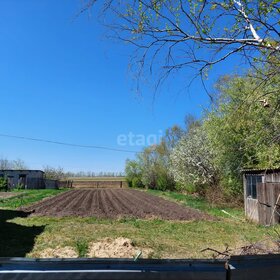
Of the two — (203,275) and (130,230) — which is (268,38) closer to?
(203,275)

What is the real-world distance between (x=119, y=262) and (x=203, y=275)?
0.52m

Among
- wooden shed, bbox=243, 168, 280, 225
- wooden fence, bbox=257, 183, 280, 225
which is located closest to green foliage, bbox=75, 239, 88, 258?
wooden shed, bbox=243, 168, 280, 225

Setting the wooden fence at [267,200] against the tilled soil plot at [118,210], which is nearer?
the wooden fence at [267,200]

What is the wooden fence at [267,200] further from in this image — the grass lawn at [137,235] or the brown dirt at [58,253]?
the brown dirt at [58,253]

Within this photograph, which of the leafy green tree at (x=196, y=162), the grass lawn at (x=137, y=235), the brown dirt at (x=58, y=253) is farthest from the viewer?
the leafy green tree at (x=196, y=162)

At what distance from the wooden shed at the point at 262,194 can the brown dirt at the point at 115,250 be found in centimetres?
675

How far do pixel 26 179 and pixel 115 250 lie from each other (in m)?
60.8

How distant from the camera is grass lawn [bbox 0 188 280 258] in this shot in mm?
10969

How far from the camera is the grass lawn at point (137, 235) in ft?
36.0

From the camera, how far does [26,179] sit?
223ft

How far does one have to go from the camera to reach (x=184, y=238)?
13.2 meters

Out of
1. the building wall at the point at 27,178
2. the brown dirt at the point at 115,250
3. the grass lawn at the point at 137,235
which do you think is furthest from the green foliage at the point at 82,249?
the building wall at the point at 27,178

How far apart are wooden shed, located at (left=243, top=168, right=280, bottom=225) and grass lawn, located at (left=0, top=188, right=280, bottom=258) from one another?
868mm

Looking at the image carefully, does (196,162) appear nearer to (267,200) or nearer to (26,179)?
(267,200)
